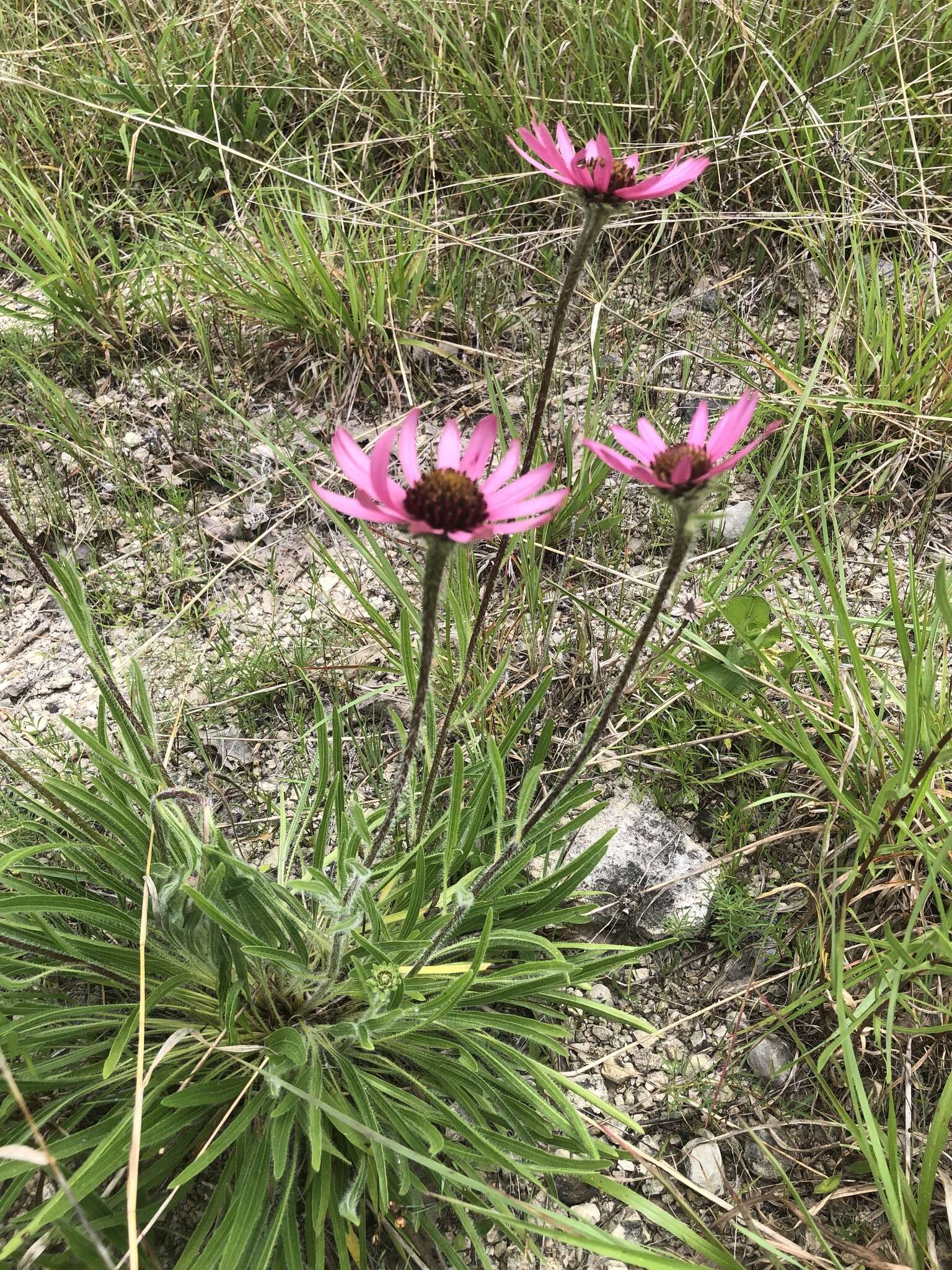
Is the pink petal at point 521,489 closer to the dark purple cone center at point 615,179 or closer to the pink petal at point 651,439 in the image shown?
the pink petal at point 651,439

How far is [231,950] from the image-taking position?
152cm

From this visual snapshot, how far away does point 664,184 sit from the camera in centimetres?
131

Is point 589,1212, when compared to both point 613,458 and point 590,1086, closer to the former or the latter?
point 590,1086

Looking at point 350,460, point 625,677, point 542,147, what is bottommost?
point 625,677

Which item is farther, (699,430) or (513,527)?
(699,430)

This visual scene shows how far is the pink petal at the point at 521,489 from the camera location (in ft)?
3.81

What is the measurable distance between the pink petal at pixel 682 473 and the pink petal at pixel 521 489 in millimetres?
176

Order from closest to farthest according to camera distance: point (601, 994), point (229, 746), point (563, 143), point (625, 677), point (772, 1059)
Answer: point (625, 677) → point (563, 143) → point (772, 1059) → point (601, 994) → point (229, 746)

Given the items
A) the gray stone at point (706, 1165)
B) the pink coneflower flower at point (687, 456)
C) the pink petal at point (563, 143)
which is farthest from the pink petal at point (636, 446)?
the gray stone at point (706, 1165)

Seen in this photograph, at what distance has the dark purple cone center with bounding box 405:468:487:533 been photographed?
3.42 ft

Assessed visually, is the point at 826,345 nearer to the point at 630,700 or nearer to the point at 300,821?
the point at 630,700

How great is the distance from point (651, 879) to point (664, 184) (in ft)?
4.52

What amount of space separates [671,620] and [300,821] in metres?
0.99

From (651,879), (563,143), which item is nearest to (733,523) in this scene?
(651,879)
